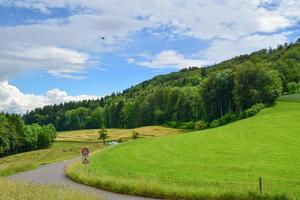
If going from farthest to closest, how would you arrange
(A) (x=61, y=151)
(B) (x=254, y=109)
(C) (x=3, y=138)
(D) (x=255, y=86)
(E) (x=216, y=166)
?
(C) (x=3, y=138), (D) (x=255, y=86), (A) (x=61, y=151), (B) (x=254, y=109), (E) (x=216, y=166)

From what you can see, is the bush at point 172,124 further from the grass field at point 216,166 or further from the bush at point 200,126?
the grass field at point 216,166

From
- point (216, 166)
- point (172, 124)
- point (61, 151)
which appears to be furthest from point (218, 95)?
point (216, 166)

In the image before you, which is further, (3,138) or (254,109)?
(3,138)

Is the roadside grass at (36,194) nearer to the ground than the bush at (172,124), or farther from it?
nearer to the ground

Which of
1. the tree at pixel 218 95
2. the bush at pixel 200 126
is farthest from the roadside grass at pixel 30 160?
the tree at pixel 218 95

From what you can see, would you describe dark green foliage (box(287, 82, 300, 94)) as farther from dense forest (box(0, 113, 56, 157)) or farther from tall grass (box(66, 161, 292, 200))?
tall grass (box(66, 161, 292, 200))

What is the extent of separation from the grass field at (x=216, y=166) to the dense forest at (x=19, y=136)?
70181 millimetres

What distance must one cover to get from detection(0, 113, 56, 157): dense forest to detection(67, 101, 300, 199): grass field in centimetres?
7018

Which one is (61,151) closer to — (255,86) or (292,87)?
(255,86)

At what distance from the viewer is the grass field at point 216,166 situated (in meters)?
28.9

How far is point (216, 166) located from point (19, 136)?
110 metres

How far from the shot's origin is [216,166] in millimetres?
46219

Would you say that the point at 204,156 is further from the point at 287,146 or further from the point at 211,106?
the point at 211,106

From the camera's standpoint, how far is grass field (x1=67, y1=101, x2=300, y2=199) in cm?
2894
